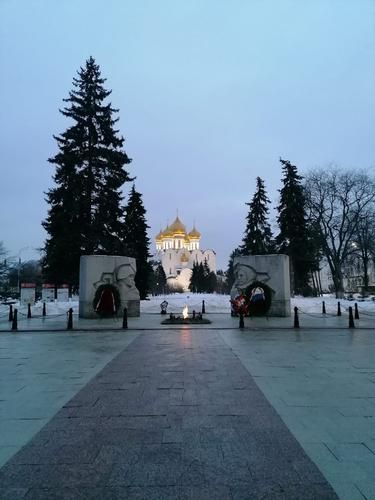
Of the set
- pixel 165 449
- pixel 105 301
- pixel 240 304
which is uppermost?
pixel 105 301

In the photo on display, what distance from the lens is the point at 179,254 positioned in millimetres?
154750

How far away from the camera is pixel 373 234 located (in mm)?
47750

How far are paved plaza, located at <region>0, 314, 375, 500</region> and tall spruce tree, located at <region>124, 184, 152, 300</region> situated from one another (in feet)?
112

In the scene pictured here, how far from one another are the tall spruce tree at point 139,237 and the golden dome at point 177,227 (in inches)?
4298

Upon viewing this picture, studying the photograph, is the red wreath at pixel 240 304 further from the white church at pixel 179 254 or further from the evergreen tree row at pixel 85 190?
the white church at pixel 179 254

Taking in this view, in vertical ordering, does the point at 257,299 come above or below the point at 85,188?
below

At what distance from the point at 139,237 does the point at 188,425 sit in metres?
43.0

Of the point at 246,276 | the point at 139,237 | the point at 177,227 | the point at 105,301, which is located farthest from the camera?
the point at 177,227

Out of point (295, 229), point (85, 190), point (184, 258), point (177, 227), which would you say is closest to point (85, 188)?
point (85, 190)

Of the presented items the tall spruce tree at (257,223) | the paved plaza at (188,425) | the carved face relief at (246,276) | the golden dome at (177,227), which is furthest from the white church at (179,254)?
the paved plaza at (188,425)

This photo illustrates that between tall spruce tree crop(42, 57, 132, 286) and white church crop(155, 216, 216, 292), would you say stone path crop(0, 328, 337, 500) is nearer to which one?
tall spruce tree crop(42, 57, 132, 286)

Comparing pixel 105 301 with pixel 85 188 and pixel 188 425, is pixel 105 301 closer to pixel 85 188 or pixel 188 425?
pixel 85 188

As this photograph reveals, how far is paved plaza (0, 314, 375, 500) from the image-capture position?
3736 mm

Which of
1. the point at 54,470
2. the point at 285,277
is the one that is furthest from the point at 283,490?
the point at 285,277
